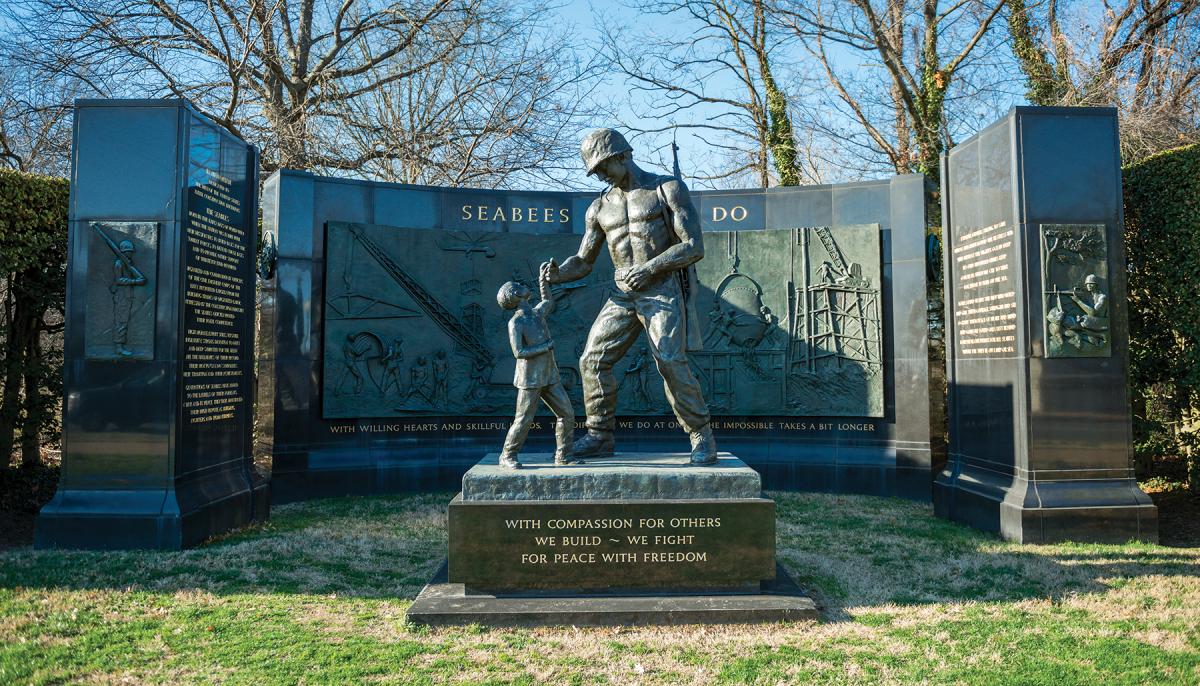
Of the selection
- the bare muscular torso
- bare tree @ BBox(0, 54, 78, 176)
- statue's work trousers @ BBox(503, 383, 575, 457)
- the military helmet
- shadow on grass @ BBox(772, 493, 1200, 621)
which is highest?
bare tree @ BBox(0, 54, 78, 176)

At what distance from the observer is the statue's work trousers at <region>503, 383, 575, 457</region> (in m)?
6.05

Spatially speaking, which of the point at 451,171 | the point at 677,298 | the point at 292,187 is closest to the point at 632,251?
the point at 677,298

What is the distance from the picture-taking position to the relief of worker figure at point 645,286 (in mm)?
6031

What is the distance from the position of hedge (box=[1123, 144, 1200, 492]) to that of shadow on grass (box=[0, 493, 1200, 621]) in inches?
94.5

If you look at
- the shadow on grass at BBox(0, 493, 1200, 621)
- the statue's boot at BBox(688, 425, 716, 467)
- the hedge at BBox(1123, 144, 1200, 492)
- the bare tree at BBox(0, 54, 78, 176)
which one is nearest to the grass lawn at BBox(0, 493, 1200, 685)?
the shadow on grass at BBox(0, 493, 1200, 621)

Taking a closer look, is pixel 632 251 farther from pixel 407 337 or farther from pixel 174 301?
pixel 407 337

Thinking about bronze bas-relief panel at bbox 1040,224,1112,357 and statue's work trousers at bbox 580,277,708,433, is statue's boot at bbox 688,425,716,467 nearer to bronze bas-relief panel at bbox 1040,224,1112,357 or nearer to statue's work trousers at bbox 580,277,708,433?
statue's work trousers at bbox 580,277,708,433

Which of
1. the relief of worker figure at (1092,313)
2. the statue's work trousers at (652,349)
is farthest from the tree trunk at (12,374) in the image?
the relief of worker figure at (1092,313)

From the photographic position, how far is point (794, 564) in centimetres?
698

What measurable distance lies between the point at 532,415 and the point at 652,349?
109 centimetres

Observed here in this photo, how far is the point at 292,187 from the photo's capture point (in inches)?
440

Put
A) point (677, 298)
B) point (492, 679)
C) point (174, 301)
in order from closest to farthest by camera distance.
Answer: point (492, 679) < point (677, 298) < point (174, 301)

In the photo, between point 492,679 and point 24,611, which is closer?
point 492,679

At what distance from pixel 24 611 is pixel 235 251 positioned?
4.55 m
